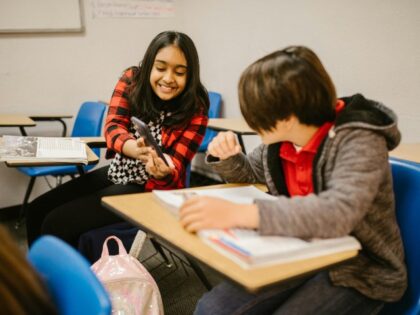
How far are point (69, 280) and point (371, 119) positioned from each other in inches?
25.9

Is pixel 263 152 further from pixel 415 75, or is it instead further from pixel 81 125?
pixel 81 125

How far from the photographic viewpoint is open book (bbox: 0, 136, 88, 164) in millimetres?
1536

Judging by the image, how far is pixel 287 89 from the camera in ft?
2.78

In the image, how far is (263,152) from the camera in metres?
1.12

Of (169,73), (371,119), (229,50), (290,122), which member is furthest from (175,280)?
(229,50)

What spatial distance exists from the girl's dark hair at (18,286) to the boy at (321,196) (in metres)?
0.31

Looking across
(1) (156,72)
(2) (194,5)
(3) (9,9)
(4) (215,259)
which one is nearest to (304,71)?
(4) (215,259)

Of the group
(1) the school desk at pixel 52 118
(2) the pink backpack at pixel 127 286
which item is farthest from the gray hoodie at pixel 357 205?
(1) the school desk at pixel 52 118

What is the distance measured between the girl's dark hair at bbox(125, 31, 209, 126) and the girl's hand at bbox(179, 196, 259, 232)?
91 centimetres

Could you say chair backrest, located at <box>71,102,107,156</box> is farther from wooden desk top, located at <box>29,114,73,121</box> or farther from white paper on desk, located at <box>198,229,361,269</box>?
white paper on desk, located at <box>198,229,361,269</box>

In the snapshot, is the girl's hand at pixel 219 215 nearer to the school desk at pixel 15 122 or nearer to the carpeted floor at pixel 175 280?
the carpeted floor at pixel 175 280

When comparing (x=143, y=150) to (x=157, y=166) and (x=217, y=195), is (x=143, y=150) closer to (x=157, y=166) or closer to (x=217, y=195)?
(x=157, y=166)

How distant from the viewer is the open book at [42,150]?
1.54 metres

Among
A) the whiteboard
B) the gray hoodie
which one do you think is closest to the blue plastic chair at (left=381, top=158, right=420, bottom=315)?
the gray hoodie
